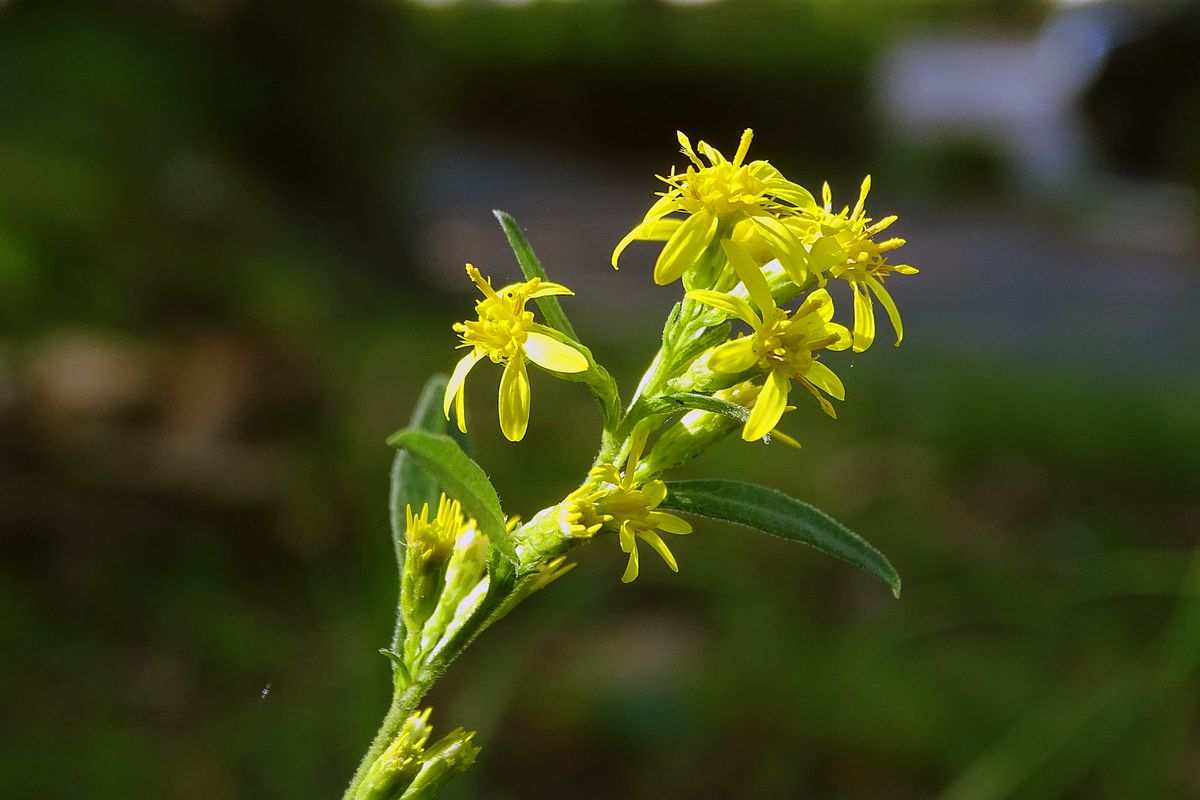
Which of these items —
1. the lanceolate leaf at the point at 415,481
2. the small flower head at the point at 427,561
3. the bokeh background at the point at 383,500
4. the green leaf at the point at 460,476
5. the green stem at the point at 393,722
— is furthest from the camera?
the bokeh background at the point at 383,500

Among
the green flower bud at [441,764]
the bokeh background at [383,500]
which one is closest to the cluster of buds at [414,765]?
the green flower bud at [441,764]

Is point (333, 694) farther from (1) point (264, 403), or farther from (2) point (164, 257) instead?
(2) point (164, 257)

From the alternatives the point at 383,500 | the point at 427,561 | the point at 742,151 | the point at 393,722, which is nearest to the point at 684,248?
the point at 742,151

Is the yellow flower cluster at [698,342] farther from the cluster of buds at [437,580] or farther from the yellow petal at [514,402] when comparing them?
the cluster of buds at [437,580]

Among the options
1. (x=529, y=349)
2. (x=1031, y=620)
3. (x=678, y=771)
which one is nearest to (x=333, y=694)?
(x=678, y=771)

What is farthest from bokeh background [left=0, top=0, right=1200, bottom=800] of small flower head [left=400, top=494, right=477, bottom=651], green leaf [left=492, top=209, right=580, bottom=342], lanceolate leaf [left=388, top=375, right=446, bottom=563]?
green leaf [left=492, top=209, right=580, bottom=342]

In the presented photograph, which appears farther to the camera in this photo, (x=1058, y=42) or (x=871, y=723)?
(x=1058, y=42)

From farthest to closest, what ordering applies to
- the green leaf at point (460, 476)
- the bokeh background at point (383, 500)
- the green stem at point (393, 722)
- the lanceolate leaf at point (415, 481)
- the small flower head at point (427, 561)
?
the bokeh background at point (383, 500), the lanceolate leaf at point (415, 481), the small flower head at point (427, 561), the green stem at point (393, 722), the green leaf at point (460, 476)
